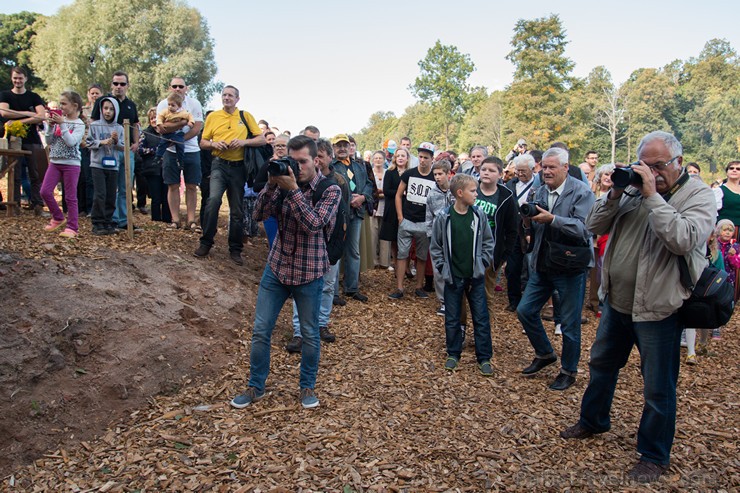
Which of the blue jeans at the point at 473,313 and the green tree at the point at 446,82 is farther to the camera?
the green tree at the point at 446,82

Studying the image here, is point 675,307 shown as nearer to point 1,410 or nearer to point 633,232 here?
point 633,232

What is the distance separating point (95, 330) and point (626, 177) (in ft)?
14.0

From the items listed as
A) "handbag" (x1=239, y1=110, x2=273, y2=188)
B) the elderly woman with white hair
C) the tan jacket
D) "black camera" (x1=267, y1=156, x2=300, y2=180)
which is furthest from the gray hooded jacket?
the elderly woman with white hair

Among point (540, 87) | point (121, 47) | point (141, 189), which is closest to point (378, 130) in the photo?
point (540, 87)

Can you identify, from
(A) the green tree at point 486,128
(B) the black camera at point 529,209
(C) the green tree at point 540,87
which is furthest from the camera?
(A) the green tree at point 486,128

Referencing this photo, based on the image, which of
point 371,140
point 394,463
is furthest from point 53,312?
point 371,140

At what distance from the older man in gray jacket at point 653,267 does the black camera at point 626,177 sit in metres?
0.02

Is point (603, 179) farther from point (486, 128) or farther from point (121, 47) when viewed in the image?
point (486, 128)

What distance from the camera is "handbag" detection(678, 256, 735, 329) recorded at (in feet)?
10.5

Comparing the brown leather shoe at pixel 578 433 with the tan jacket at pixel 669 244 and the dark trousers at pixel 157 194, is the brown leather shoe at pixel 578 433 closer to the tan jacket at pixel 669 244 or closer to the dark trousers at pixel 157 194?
the tan jacket at pixel 669 244

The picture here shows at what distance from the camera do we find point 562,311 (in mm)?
4895

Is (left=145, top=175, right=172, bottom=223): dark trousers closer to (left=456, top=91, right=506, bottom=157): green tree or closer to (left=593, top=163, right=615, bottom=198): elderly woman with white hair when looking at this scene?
(left=593, top=163, right=615, bottom=198): elderly woman with white hair

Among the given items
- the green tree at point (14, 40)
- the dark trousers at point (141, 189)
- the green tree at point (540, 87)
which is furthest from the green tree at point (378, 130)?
the dark trousers at point (141, 189)

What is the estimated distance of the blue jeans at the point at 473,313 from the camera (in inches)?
214
